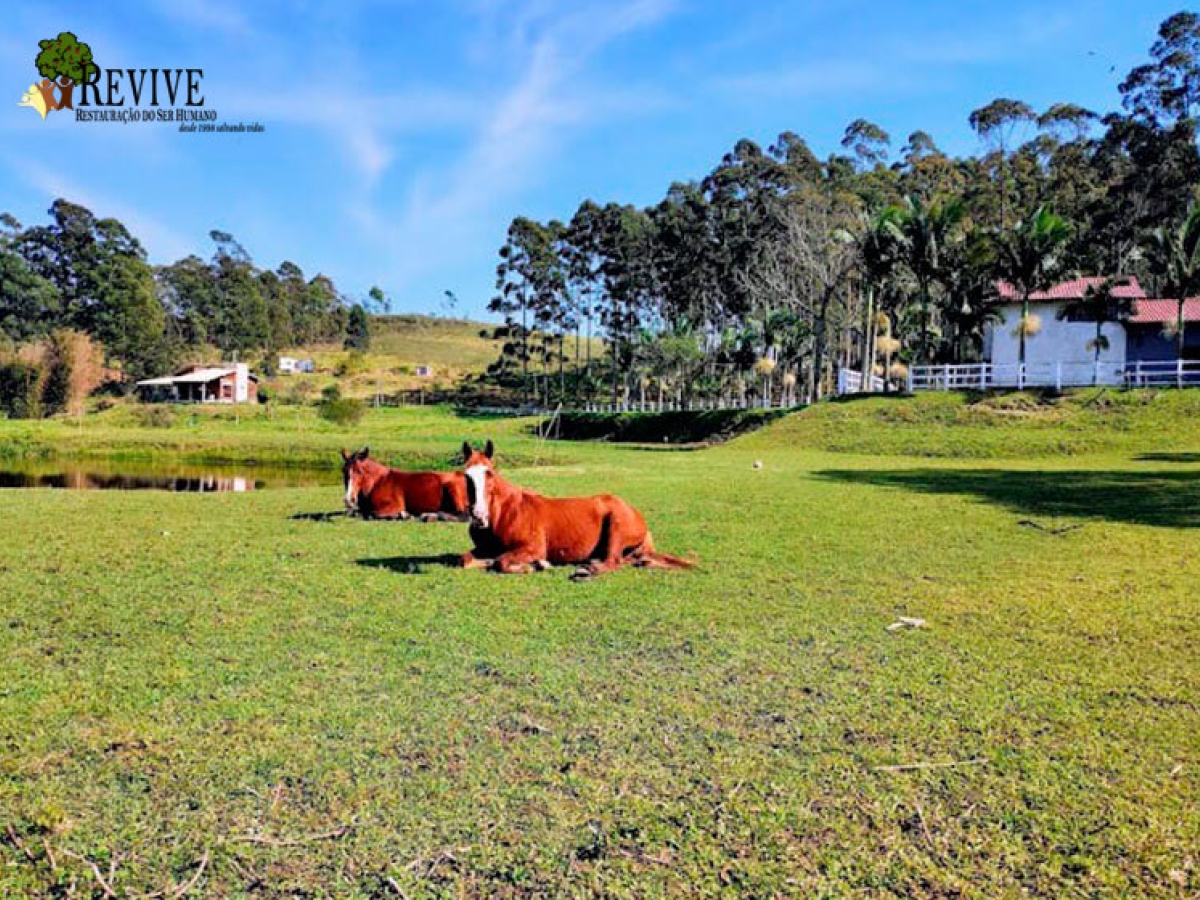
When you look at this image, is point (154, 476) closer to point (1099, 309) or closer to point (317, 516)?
point (317, 516)

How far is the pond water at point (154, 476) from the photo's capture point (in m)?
23.2

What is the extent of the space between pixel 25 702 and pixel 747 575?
583 centimetres

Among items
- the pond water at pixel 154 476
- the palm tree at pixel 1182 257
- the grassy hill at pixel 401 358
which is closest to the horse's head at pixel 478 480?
the pond water at pixel 154 476

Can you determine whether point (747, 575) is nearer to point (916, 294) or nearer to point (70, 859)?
point (70, 859)

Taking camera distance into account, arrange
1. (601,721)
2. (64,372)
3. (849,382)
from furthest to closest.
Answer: (64,372) → (849,382) → (601,721)

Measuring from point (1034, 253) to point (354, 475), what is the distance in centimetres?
3552

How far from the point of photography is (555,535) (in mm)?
8289

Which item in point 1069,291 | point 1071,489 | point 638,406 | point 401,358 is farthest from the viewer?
point 401,358

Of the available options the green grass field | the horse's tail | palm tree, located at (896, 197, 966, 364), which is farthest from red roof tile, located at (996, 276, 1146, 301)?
the horse's tail

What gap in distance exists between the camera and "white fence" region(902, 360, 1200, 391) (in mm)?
34719

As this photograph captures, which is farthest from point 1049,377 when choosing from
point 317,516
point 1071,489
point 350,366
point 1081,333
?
point 350,366

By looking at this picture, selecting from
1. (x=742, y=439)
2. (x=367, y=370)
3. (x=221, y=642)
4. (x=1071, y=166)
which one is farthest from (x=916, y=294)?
(x=367, y=370)

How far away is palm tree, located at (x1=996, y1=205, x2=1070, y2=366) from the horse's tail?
33.8 meters

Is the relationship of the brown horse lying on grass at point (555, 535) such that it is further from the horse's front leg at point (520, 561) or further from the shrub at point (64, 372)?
the shrub at point (64, 372)
